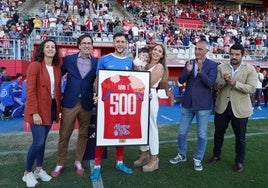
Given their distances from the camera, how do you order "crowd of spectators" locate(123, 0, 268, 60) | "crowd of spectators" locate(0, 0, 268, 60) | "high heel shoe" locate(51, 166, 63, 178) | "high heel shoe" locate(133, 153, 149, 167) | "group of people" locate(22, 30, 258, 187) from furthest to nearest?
"crowd of spectators" locate(123, 0, 268, 60), "crowd of spectators" locate(0, 0, 268, 60), "high heel shoe" locate(133, 153, 149, 167), "high heel shoe" locate(51, 166, 63, 178), "group of people" locate(22, 30, 258, 187)

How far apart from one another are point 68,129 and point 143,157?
1.29 m

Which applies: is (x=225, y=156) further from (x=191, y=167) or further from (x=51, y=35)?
(x=51, y=35)

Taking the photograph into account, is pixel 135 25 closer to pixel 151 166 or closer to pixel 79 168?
pixel 151 166

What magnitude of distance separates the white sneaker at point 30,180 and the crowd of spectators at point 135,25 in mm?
10587

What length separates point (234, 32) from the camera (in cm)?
2338

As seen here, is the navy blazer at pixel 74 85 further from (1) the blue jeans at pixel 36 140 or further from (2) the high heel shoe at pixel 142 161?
(2) the high heel shoe at pixel 142 161

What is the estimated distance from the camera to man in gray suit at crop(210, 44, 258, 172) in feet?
15.1

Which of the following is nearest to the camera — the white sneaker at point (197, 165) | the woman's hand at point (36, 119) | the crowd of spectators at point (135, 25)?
the woman's hand at point (36, 119)

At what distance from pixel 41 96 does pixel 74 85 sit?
1.53 ft

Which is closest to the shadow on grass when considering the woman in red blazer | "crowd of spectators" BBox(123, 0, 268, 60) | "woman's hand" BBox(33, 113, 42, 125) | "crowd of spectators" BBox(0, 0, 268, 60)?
the woman in red blazer

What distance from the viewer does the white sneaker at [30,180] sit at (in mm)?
4047

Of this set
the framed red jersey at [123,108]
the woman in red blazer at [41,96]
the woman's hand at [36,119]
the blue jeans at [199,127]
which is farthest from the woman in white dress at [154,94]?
the woman's hand at [36,119]

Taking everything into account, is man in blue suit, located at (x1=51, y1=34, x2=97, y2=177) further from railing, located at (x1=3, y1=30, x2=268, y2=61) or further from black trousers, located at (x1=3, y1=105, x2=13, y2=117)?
railing, located at (x1=3, y1=30, x2=268, y2=61)

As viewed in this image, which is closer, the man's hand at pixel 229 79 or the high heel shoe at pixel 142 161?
the man's hand at pixel 229 79
